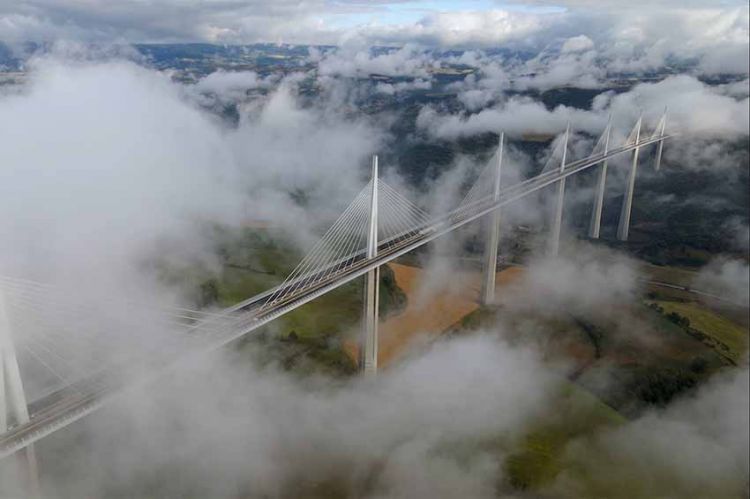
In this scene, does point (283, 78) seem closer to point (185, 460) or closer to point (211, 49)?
point (211, 49)

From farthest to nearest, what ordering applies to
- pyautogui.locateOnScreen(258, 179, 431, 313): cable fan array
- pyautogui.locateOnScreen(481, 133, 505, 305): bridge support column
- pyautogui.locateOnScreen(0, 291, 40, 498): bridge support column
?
pyautogui.locateOnScreen(481, 133, 505, 305): bridge support column, pyautogui.locateOnScreen(258, 179, 431, 313): cable fan array, pyautogui.locateOnScreen(0, 291, 40, 498): bridge support column

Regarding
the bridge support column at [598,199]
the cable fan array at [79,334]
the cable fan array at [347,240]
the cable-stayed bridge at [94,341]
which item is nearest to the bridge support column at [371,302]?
the cable-stayed bridge at [94,341]

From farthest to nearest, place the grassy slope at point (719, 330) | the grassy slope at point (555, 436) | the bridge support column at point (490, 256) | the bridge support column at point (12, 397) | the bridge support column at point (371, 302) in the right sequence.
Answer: the bridge support column at point (490, 256) < the bridge support column at point (371, 302) < the grassy slope at point (555, 436) < the grassy slope at point (719, 330) < the bridge support column at point (12, 397)

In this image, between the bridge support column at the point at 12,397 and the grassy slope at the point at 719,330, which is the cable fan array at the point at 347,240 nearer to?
the bridge support column at the point at 12,397

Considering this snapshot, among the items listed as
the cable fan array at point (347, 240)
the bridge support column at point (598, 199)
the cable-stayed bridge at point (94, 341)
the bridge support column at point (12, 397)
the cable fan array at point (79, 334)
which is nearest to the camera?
the bridge support column at point (12, 397)

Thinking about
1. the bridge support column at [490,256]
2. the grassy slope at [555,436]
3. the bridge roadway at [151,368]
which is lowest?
the grassy slope at [555,436]

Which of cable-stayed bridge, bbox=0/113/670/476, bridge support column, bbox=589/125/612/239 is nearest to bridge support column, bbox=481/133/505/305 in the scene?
cable-stayed bridge, bbox=0/113/670/476

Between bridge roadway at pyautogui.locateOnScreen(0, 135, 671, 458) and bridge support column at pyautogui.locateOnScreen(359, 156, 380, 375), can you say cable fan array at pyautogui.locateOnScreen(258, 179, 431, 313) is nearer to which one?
bridge roadway at pyautogui.locateOnScreen(0, 135, 671, 458)
